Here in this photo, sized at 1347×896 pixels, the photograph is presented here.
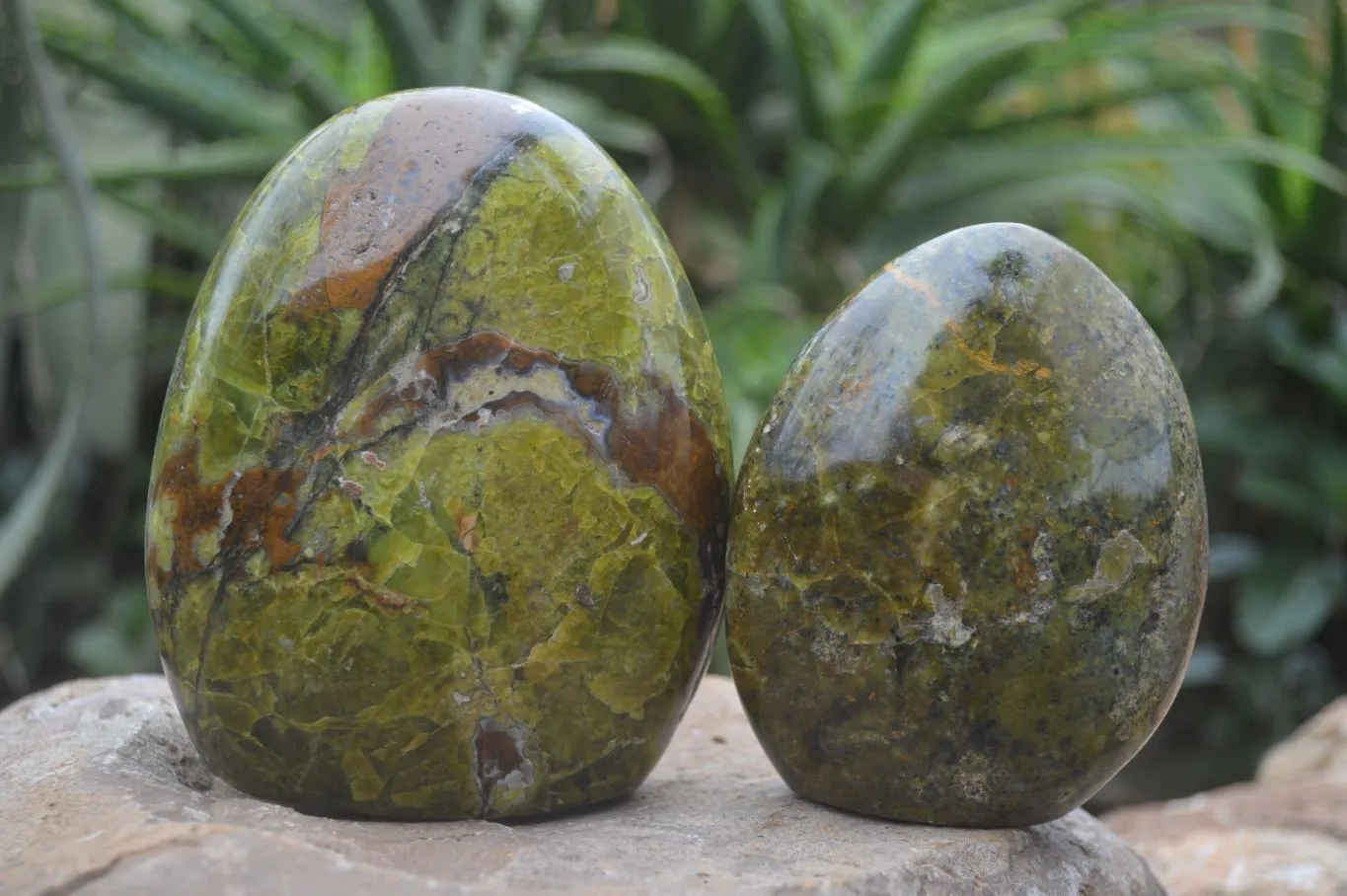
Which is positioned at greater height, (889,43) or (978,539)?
(889,43)

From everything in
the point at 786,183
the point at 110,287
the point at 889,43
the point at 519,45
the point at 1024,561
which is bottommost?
the point at 1024,561

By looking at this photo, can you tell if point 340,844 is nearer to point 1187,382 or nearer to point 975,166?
point 975,166

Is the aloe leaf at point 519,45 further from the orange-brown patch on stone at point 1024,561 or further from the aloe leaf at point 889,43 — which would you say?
the orange-brown patch on stone at point 1024,561

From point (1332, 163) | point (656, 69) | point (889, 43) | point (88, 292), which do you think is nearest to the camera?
point (88, 292)

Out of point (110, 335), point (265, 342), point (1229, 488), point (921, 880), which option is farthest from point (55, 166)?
point (1229, 488)

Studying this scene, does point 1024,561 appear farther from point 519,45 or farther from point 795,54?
point 795,54

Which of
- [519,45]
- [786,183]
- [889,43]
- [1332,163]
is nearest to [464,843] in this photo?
[519,45]
